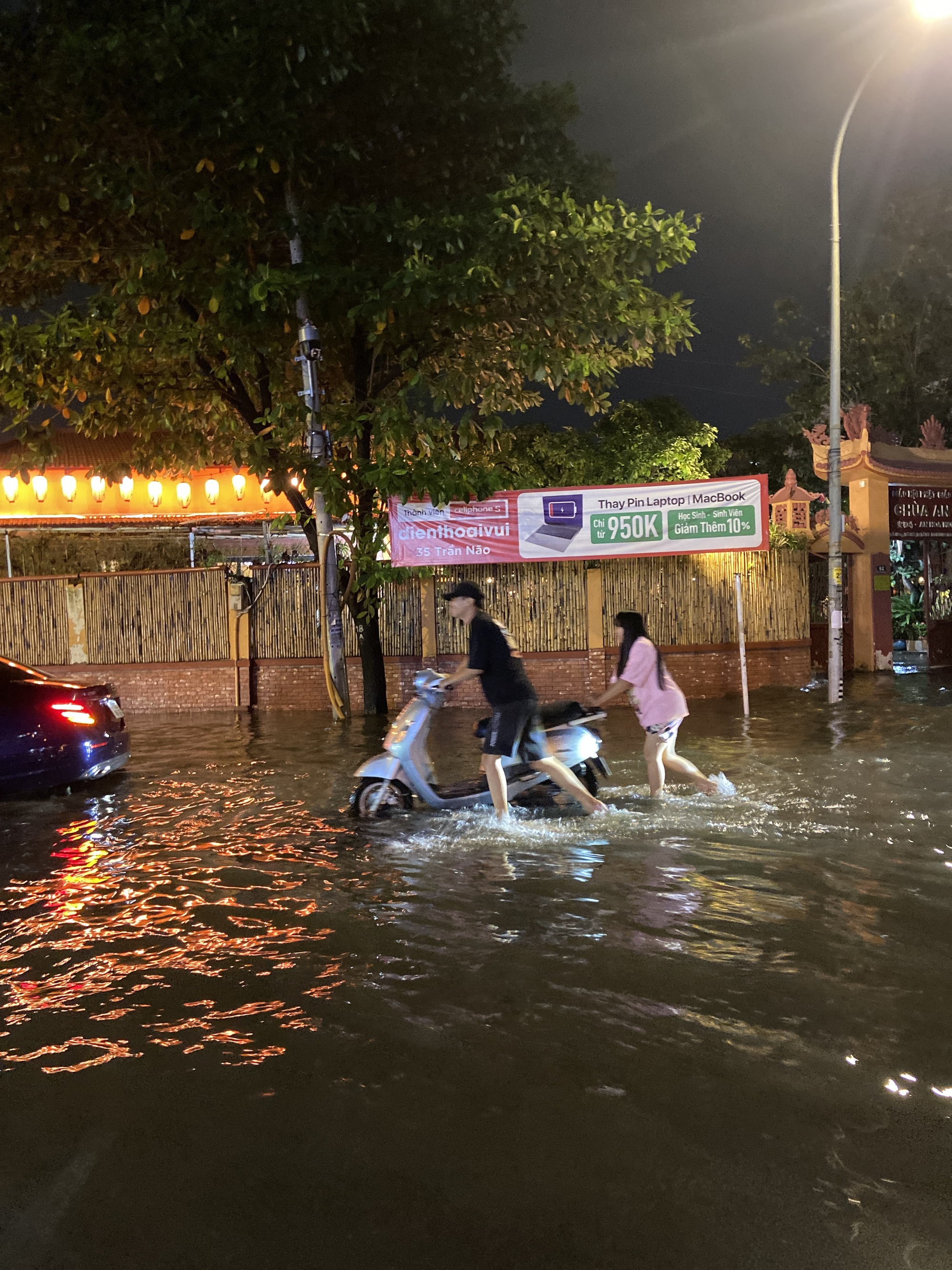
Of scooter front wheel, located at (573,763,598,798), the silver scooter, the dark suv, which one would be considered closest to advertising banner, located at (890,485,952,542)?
scooter front wheel, located at (573,763,598,798)

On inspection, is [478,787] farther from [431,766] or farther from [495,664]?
[495,664]

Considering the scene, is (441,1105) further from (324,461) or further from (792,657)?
(792,657)

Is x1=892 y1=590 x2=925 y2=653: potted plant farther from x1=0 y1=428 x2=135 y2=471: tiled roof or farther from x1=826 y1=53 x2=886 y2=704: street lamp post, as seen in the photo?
x1=0 y1=428 x2=135 y2=471: tiled roof

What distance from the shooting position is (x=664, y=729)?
8367mm

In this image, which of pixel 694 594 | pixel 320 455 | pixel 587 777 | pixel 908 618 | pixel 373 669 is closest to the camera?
pixel 587 777

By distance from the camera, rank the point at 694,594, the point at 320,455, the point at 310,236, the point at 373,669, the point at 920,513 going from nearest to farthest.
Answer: the point at 310,236 → the point at 320,455 → the point at 373,669 → the point at 694,594 → the point at 920,513

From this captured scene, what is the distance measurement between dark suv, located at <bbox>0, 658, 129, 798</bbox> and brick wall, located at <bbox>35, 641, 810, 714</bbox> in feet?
20.5

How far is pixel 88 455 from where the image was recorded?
72.5ft

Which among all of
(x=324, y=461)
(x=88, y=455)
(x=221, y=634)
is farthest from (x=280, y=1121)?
(x=88, y=455)

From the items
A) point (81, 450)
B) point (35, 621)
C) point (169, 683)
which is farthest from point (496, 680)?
point (81, 450)

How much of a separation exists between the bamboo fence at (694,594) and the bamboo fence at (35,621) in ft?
28.3

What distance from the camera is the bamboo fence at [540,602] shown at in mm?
16000

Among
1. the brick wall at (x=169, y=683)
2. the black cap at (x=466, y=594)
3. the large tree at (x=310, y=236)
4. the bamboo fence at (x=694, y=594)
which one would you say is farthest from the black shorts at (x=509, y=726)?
the brick wall at (x=169, y=683)

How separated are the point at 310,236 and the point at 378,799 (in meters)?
7.88
